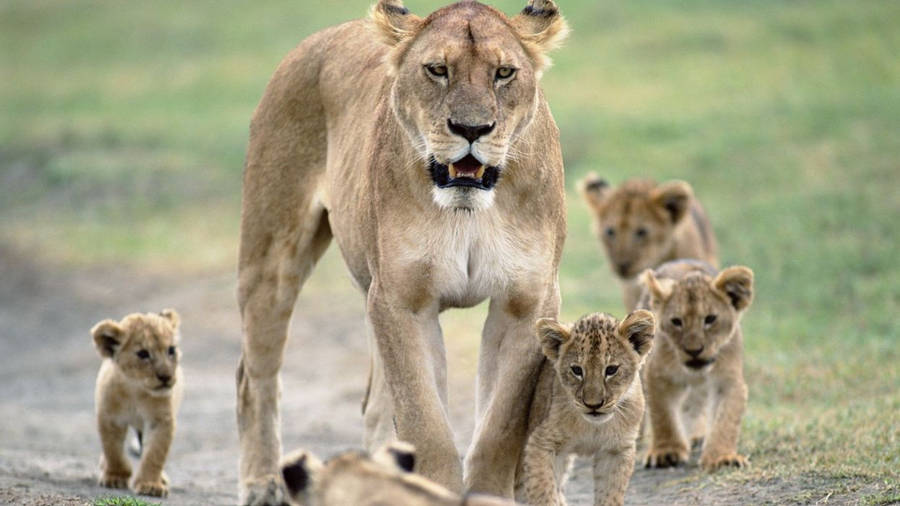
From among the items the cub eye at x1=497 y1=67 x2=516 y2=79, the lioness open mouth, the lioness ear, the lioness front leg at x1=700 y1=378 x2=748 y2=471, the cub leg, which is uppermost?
the lioness ear

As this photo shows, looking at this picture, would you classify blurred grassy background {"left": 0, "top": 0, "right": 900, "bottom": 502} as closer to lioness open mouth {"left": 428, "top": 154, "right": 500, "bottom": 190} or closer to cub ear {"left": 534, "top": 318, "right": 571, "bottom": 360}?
cub ear {"left": 534, "top": 318, "right": 571, "bottom": 360}

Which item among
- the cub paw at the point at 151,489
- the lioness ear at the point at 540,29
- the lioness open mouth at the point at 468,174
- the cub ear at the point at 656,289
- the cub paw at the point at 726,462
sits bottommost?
the cub paw at the point at 151,489

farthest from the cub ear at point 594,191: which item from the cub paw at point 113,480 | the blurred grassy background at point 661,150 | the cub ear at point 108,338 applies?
the cub paw at point 113,480

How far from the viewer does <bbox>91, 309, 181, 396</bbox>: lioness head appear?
6852 millimetres

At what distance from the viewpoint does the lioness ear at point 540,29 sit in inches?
197

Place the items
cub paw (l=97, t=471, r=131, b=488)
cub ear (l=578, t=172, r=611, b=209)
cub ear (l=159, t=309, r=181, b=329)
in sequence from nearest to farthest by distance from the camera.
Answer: cub paw (l=97, t=471, r=131, b=488) → cub ear (l=159, t=309, r=181, b=329) → cub ear (l=578, t=172, r=611, b=209)

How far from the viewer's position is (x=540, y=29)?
5125mm

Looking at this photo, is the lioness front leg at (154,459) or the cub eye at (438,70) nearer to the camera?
the cub eye at (438,70)

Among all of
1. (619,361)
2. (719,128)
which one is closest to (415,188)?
(619,361)

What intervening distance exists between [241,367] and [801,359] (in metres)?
3.57

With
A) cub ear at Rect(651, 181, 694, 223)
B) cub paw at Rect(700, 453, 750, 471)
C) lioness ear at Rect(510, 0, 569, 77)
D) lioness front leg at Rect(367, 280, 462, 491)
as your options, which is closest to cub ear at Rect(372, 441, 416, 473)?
lioness front leg at Rect(367, 280, 462, 491)

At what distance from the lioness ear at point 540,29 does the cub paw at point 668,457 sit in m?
2.20

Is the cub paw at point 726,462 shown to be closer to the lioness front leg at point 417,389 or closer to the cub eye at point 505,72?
the lioness front leg at point 417,389

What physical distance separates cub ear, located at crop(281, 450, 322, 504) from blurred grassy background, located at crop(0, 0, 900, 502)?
230 centimetres
